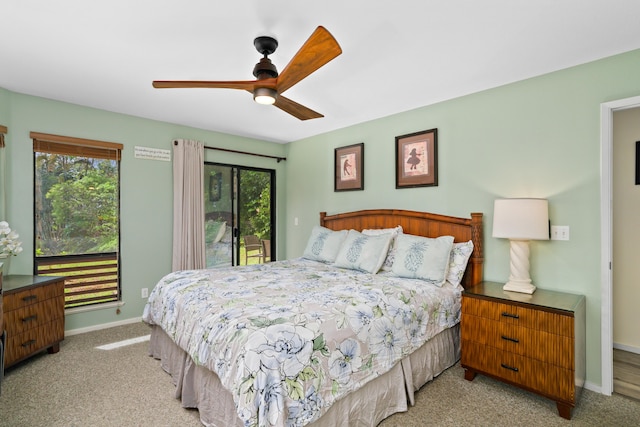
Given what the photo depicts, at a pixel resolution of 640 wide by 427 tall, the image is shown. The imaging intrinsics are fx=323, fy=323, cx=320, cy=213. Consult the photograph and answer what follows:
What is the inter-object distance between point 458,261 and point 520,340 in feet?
2.68

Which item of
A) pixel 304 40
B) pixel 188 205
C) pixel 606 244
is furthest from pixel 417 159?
pixel 188 205

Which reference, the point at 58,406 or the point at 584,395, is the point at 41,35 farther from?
the point at 584,395

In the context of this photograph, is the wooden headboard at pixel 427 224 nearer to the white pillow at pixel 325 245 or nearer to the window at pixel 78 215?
the white pillow at pixel 325 245

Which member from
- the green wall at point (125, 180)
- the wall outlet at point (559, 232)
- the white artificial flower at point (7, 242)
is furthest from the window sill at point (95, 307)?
the wall outlet at point (559, 232)

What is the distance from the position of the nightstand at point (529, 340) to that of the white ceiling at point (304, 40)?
1.80 meters

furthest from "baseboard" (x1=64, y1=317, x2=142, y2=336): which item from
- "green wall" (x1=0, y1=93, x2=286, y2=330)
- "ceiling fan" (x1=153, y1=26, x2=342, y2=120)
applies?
"ceiling fan" (x1=153, y1=26, x2=342, y2=120)

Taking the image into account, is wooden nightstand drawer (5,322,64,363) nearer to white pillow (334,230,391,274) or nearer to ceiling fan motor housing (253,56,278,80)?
white pillow (334,230,391,274)

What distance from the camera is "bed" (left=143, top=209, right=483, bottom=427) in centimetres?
155

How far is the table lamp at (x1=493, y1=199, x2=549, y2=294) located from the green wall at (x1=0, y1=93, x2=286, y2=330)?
362 centimetres

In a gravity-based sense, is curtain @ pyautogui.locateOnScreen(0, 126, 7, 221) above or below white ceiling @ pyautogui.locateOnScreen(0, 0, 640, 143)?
below

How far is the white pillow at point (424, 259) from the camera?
2.76 metres

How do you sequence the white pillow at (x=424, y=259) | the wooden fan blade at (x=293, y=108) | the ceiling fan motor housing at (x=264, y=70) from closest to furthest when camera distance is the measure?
the ceiling fan motor housing at (x=264, y=70), the wooden fan blade at (x=293, y=108), the white pillow at (x=424, y=259)

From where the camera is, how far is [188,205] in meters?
4.16

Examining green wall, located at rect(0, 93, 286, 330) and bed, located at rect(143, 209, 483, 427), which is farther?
green wall, located at rect(0, 93, 286, 330)
